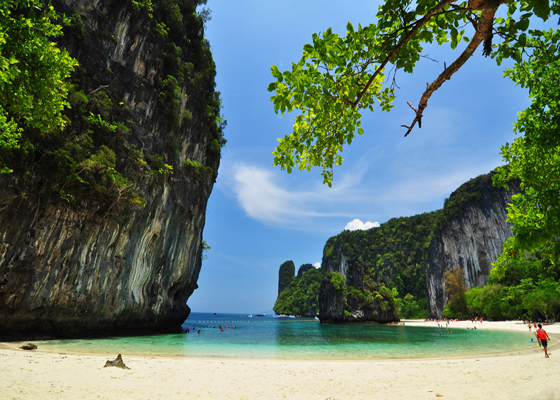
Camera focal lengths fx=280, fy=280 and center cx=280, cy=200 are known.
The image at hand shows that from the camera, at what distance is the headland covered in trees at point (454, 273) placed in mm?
43219

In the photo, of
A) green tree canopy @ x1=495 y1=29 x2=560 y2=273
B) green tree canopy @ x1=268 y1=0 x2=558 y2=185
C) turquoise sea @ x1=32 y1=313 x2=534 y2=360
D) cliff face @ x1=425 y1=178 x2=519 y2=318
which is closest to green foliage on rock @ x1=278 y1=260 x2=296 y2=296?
cliff face @ x1=425 y1=178 x2=519 y2=318

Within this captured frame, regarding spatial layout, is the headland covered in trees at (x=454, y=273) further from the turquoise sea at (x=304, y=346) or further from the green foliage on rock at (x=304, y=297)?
the green foliage on rock at (x=304, y=297)

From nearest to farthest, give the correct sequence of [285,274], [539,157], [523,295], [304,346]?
Result: [539,157] → [304,346] → [523,295] → [285,274]

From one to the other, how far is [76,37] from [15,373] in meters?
20.4

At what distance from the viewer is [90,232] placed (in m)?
18.2

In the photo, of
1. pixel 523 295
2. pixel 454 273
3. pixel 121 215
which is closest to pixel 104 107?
pixel 121 215

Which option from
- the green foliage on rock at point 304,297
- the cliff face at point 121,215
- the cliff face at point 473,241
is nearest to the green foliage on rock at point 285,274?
the green foliage on rock at point 304,297

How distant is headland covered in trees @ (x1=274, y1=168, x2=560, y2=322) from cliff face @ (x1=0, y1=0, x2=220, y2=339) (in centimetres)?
3081

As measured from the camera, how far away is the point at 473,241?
226 ft

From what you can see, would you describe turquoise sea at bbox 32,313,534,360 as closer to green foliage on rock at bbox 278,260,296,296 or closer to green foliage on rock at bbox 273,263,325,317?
green foliage on rock at bbox 273,263,325,317

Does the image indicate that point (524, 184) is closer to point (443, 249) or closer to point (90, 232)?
point (90, 232)

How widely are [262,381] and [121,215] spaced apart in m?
16.2

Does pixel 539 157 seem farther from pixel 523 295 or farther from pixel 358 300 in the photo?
pixel 358 300

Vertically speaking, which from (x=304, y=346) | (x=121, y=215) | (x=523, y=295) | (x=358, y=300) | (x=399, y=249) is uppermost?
(x=399, y=249)
